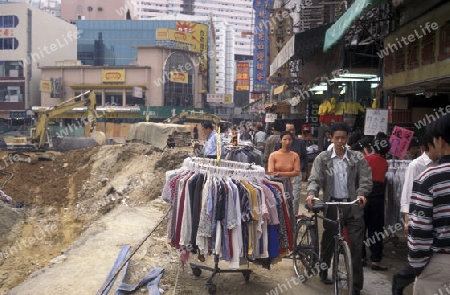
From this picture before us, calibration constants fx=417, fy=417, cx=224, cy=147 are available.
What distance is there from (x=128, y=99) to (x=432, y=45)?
1931 inches

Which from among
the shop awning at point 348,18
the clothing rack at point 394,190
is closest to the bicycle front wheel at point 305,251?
the clothing rack at point 394,190

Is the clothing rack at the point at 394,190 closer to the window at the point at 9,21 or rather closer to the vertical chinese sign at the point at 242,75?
the vertical chinese sign at the point at 242,75

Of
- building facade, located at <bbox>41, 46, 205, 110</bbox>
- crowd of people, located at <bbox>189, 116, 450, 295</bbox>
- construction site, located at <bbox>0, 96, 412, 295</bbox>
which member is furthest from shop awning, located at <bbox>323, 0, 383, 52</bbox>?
building facade, located at <bbox>41, 46, 205, 110</bbox>

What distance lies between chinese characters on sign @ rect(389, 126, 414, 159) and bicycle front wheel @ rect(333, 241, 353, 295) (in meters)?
2.74

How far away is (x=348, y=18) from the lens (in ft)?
19.9

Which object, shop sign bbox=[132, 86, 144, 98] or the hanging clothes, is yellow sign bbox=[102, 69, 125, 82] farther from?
the hanging clothes

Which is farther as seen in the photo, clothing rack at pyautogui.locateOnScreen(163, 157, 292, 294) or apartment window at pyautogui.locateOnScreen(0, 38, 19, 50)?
apartment window at pyautogui.locateOnScreen(0, 38, 19, 50)

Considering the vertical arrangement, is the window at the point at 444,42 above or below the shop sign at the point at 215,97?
below

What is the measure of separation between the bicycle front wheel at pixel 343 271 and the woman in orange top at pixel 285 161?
2185mm

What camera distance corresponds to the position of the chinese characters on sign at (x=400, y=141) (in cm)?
640

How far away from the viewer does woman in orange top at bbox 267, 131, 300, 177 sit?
6559mm

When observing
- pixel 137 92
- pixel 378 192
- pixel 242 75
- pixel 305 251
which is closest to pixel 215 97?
pixel 242 75

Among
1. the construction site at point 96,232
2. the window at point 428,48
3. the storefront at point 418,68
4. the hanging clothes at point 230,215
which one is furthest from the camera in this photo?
the window at point 428,48

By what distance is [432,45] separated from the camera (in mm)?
6402
